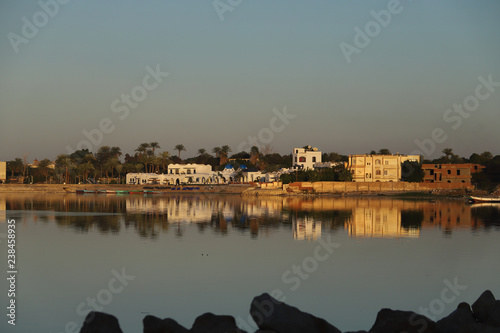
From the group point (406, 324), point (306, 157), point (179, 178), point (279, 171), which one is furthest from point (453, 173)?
point (406, 324)

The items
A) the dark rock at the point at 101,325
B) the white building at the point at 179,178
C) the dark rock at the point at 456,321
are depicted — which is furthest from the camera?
the white building at the point at 179,178

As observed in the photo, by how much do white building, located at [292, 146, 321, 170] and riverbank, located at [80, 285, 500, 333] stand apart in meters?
90.9

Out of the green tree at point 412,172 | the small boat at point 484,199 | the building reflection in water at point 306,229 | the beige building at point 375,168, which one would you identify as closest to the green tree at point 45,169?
the beige building at point 375,168

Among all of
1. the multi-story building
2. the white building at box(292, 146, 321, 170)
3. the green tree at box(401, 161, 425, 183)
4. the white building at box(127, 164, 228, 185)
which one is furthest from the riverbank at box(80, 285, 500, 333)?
the white building at box(127, 164, 228, 185)

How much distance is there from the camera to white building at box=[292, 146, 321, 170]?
339ft

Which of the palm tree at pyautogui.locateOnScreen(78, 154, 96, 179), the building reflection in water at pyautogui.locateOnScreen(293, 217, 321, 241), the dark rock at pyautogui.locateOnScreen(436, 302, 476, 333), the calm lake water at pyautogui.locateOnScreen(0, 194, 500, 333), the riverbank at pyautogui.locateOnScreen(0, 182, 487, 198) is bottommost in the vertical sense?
the calm lake water at pyautogui.locateOnScreen(0, 194, 500, 333)

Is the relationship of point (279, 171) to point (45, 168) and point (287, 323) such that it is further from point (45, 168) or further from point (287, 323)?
point (287, 323)

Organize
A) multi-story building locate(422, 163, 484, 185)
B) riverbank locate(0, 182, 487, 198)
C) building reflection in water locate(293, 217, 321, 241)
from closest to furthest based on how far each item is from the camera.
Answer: building reflection in water locate(293, 217, 321, 241), riverbank locate(0, 182, 487, 198), multi-story building locate(422, 163, 484, 185)

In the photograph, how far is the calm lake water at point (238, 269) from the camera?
51.0 feet

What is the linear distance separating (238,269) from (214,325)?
1045 centimetres

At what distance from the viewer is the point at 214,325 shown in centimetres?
1062

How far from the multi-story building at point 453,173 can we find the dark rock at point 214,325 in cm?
8361

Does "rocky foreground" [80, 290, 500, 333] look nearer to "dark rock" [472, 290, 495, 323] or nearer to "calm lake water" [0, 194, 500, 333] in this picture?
"dark rock" [472, 290, 495, 323]

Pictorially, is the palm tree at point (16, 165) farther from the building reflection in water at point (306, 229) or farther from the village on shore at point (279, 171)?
the building reflection in water at point (306, 229)
